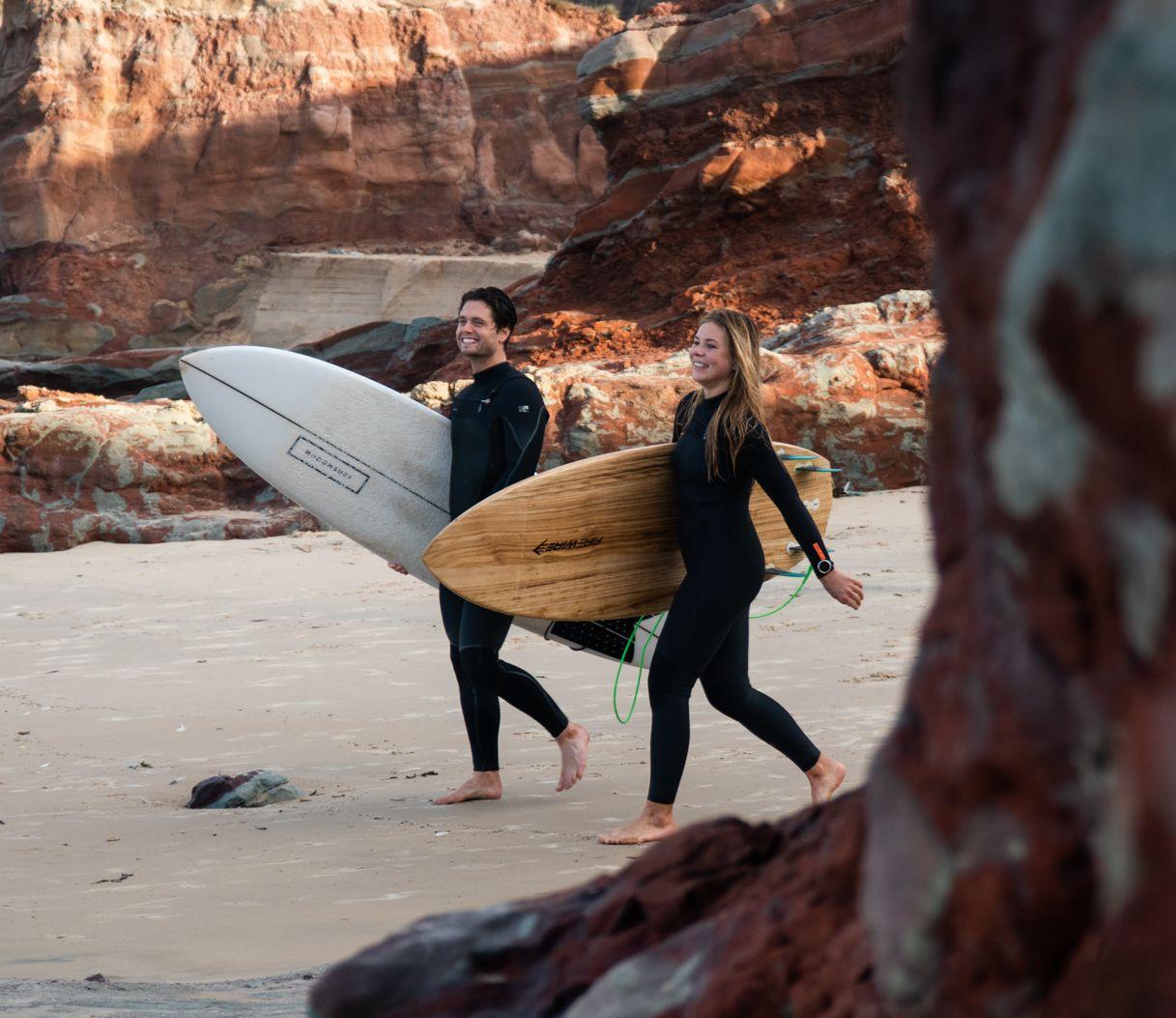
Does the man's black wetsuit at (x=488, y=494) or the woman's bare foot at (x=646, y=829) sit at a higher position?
the man's black wetsuit at (x=488, y=494)

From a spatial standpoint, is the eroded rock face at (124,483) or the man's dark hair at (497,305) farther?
the eroded rock face at (124,483)

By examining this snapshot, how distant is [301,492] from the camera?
5.97m

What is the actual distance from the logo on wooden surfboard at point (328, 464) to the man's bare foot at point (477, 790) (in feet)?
4.99

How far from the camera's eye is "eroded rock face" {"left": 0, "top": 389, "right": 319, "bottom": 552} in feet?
33.4

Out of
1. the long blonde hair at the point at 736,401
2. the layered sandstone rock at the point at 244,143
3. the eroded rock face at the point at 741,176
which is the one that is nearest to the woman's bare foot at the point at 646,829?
the long blonde hair at the point at 736,401

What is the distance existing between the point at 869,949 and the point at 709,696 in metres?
2.79

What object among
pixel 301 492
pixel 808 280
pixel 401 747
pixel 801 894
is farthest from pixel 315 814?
pixel 808 280

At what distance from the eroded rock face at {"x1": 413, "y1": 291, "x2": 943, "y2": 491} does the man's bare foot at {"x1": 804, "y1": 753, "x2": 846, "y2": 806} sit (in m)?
5.90

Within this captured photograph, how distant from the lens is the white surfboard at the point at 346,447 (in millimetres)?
5680

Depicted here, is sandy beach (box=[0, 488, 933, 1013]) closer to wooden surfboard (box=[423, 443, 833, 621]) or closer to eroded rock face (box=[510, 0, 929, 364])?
wooden surfboard (box=[423, 443, 833, 621])

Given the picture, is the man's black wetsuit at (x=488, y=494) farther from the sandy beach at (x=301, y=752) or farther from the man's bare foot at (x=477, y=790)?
the sandy beach at (x=301, y=752)

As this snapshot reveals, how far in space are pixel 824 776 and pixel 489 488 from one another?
161cm

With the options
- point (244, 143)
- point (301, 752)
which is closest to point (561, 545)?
point (301, 752)

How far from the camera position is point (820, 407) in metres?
10.3
